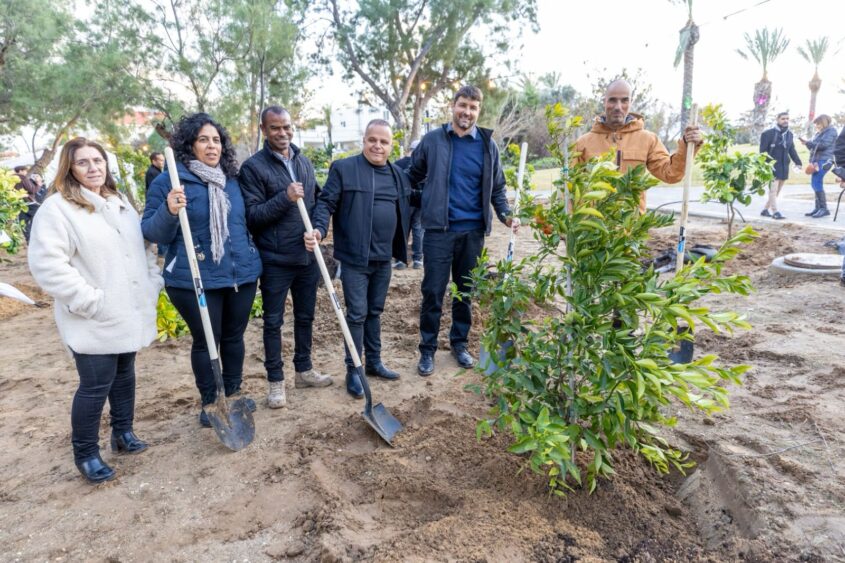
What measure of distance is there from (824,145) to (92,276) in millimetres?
11141

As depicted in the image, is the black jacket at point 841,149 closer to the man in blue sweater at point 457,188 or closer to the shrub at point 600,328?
the man in blue sweater at point 457,188

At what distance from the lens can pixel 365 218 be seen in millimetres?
3432

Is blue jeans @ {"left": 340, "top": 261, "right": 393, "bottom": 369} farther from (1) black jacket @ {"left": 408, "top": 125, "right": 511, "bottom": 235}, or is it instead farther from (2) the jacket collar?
(2) the jacket collar

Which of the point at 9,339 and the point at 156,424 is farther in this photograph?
the point at 9,339

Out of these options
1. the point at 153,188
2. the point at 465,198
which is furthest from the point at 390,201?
the point at 153,188

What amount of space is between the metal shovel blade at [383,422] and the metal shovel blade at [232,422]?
2.28ft

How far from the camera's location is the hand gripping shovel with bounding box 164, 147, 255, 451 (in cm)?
270

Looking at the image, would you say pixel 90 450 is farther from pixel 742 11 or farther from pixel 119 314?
pixel 742 11

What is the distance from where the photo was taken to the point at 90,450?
2.73 meters

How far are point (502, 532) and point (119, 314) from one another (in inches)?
81.5

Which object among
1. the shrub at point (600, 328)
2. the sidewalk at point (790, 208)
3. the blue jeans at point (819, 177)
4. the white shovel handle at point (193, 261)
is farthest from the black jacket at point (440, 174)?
the blue jeans at point (819, 177)

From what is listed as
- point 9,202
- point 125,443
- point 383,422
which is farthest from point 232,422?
point 9,202

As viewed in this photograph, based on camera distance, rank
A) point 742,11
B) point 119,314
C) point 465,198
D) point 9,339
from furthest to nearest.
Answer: point 742,11 < point 9,339 < point 465,198 < point 119,314

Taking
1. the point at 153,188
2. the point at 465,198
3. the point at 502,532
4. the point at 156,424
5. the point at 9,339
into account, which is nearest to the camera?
the point at 502,532
